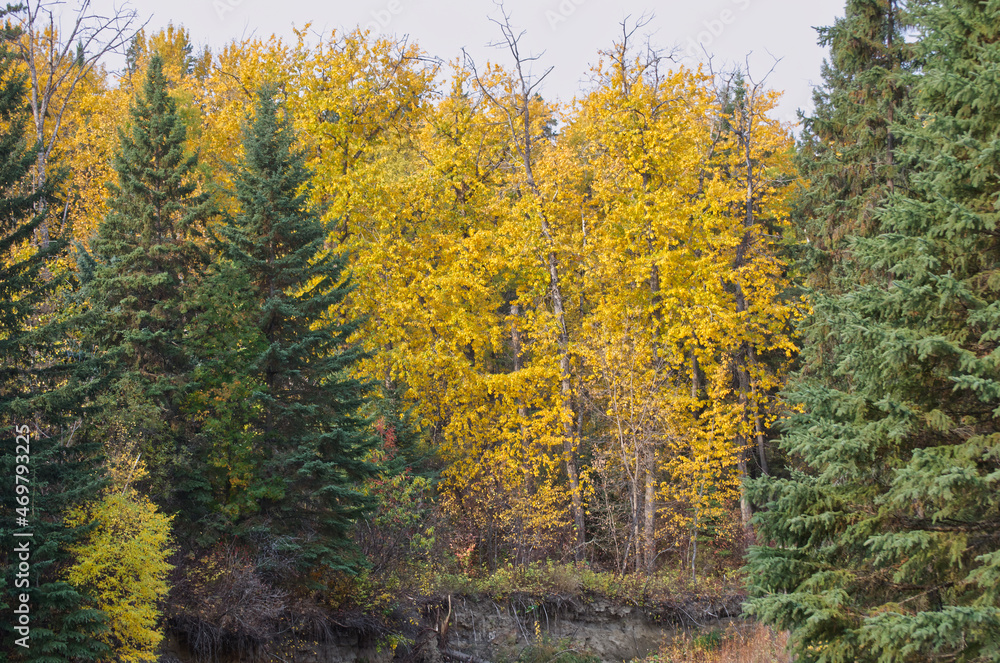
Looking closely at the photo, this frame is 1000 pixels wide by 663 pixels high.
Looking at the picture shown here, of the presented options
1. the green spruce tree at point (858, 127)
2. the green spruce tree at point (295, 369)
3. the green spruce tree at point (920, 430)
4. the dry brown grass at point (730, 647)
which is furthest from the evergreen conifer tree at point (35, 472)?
the green spruce tree at point (858, 127)

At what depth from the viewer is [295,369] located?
14000 millimetres

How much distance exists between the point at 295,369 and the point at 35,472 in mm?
4772

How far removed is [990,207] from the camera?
8.59 meters

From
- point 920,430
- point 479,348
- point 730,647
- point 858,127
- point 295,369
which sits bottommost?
point 730,647

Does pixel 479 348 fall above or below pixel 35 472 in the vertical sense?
above

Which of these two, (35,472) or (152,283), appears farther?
(152,283)

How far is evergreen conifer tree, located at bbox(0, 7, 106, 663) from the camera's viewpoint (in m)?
9.28

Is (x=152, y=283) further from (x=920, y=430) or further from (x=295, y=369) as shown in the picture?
(x=920, y=430)

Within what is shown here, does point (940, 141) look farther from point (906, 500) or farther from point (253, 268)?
point (253, 268)

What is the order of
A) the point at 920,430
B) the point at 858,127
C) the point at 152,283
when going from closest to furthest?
1. the point at 920,430
2. the point at 152,283
3. the point at 858,127

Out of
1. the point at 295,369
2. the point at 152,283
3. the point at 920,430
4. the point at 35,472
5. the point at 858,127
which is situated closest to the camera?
the point at 920,430

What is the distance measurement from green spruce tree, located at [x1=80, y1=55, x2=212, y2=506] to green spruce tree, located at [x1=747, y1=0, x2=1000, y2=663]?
9171 mm

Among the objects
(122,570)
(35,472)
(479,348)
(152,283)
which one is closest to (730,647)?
(479,348)

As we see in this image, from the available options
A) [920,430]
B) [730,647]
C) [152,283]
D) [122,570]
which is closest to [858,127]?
[920,430]
